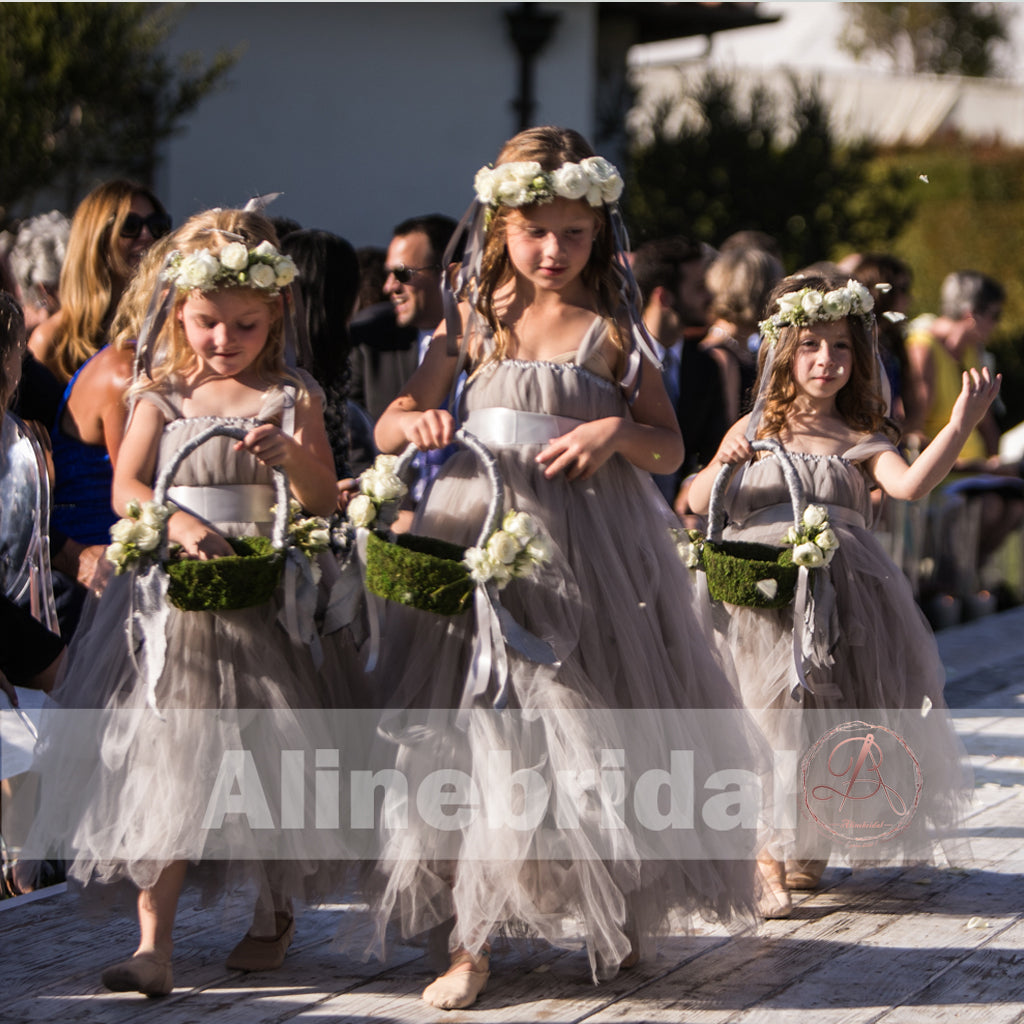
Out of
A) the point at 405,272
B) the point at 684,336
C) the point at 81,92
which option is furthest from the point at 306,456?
the point at 81,92

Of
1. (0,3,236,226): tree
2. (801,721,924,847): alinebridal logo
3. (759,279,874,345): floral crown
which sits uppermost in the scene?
(0,3,236,226): tree

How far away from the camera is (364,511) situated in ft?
11.3

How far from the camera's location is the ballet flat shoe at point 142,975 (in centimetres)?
333

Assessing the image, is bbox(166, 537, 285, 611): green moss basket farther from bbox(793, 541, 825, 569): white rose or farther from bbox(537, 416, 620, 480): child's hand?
bbox(793, 541, 825, 569): white rose

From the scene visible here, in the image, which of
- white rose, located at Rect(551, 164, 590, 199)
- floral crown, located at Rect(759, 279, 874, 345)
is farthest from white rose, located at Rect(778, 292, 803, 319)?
white rose, located at Rect(551, 164, 590, 199)

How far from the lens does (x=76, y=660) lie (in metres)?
3.56

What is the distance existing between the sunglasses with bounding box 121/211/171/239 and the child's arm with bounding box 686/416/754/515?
1.84 m

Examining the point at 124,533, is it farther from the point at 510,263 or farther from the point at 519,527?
the point at 510,263

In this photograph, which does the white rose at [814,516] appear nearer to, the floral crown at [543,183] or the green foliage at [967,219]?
the floral crown at [543,183]

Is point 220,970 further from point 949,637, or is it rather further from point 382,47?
point 382,47

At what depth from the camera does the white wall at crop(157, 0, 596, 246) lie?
13.3m

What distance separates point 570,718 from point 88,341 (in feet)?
7.51

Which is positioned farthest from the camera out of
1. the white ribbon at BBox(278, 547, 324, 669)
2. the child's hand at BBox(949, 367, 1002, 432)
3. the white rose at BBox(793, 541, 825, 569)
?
the white rose at BBox(793, 541, 825, 569)

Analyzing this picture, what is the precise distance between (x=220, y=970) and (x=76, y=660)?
2.59 feet
